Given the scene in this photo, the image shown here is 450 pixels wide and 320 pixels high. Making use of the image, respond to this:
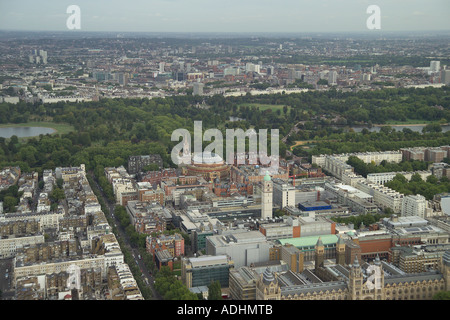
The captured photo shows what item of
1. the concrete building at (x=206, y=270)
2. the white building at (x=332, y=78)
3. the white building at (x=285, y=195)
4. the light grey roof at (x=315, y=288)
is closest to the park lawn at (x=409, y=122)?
the white building at (x=332, y=78)

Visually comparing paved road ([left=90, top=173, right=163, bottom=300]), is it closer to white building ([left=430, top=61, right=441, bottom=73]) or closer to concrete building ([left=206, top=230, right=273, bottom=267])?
concrete building ([left=206, top=230, right=273, bottom=267])

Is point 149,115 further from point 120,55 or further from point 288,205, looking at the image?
point 120,55

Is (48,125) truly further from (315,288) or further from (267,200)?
(315,288)

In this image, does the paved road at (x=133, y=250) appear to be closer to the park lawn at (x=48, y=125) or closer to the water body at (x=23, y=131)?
the water body at (x=23, y=131)

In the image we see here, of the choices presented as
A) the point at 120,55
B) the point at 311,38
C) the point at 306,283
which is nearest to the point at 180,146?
the point at 306,283

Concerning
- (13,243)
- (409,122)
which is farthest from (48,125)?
(409,122)
